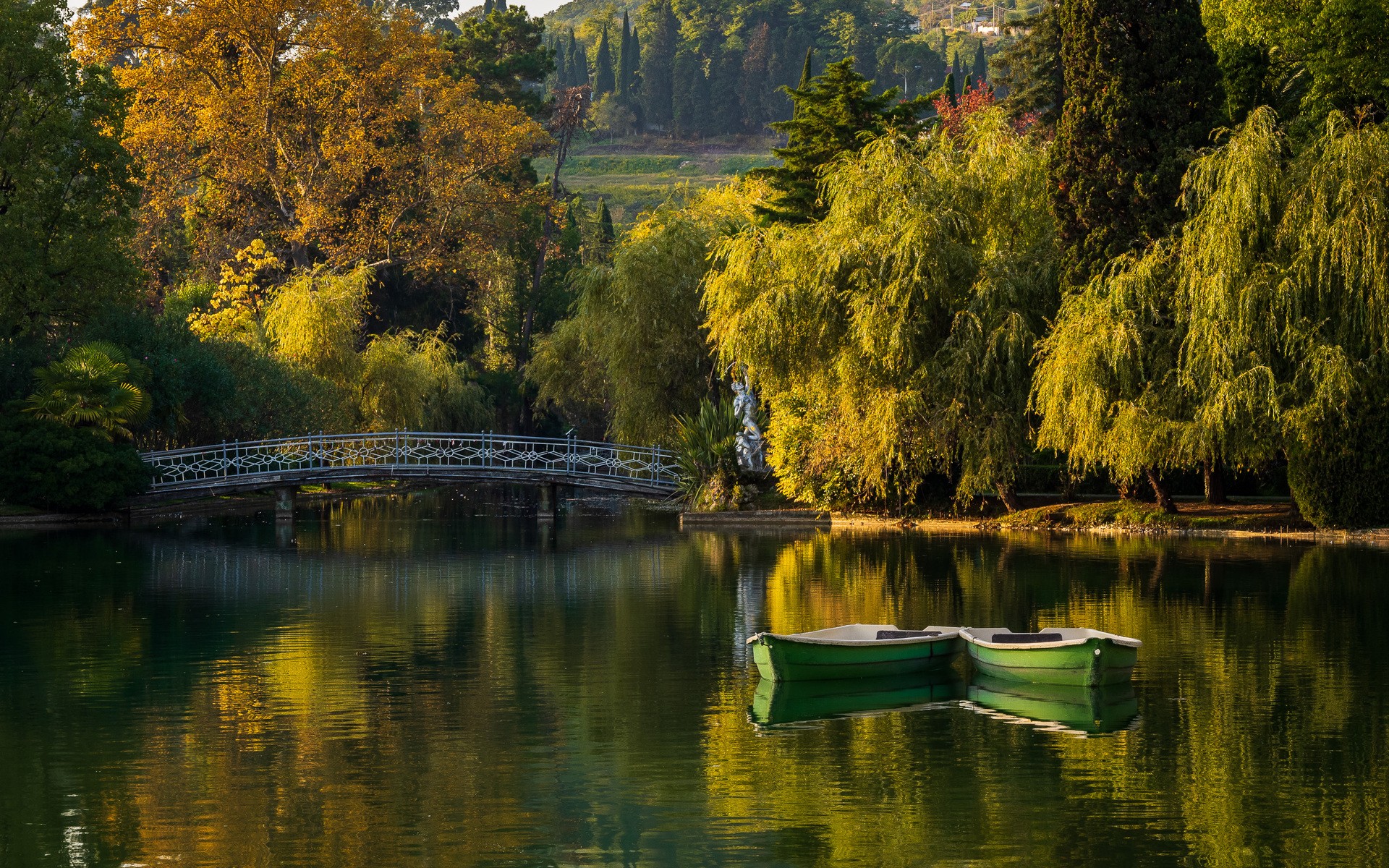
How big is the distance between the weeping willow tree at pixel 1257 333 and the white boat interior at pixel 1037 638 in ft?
50.8

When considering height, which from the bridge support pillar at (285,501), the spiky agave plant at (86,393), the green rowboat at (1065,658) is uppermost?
the spiky agave plant at (86,393)

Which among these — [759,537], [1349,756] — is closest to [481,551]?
[759,537]

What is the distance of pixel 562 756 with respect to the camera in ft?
47.1

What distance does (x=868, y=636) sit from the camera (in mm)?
18750

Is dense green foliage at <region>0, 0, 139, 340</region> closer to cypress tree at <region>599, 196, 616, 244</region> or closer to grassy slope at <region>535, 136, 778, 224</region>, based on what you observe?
cypress tree at <region>599, 196, 616, 244</region>

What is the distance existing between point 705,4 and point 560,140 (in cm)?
9419

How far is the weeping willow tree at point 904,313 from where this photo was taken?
1449 inches

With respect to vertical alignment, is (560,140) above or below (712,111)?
below

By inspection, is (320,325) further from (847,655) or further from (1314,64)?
(847,655)

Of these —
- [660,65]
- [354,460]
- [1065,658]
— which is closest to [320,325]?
[354,460]

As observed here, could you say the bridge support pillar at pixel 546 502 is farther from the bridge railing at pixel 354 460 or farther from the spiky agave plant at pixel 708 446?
the spiky agave plant at pixel 708 446

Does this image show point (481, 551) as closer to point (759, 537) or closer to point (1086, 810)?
Answer: point (759, 537)

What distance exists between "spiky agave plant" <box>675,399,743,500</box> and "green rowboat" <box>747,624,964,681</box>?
24.9 meters

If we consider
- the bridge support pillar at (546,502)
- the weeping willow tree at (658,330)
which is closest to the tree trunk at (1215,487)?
the weeping willow tree at (658,330)
